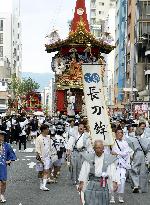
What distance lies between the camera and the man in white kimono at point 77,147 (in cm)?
1468

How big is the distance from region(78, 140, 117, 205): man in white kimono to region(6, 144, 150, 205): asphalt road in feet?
12.6

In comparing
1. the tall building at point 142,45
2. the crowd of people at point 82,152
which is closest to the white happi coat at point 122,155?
the crowd of people at point 82,152

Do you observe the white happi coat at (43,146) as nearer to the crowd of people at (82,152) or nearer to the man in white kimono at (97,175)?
the crowd of people at (82,152)

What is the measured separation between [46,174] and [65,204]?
2440 millimetres

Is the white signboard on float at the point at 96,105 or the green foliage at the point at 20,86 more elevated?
the green foliage at the point at 20,86

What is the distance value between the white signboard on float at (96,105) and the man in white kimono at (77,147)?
264cm

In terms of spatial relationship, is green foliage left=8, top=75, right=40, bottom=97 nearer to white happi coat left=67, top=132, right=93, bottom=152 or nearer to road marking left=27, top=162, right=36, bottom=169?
road marking left=27, top=162, right=36, bottom=169

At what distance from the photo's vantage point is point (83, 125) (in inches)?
584

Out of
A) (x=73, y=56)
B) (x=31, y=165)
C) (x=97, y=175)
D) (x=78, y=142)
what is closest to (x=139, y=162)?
(x=78, y=142)

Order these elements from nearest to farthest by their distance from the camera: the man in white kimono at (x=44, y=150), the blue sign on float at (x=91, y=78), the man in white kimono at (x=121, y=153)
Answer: the blue sign on float at (x=91, y=78) → the man in white kimono at (x=121, y=153) → the man in white kimono at (x=44, y=150)

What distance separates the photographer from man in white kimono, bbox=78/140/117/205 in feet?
27.9

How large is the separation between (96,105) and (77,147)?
10.5 feet

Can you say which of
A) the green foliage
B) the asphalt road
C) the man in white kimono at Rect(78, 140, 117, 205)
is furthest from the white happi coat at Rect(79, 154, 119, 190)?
the green foliage

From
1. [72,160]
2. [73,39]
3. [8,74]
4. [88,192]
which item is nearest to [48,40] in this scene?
[73,39]
